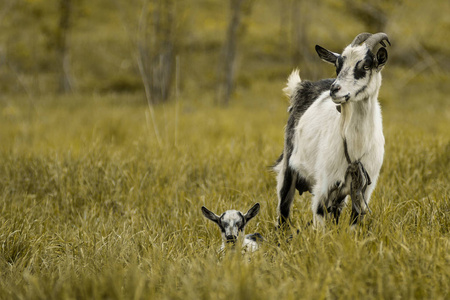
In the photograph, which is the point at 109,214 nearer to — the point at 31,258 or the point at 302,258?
the point at 31,258

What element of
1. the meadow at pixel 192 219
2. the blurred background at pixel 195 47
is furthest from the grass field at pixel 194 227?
the blurred background at pixel 195 47

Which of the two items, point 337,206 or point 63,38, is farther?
point 63,38

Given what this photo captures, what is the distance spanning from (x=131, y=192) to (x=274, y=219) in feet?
4.87

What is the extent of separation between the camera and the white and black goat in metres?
2.65

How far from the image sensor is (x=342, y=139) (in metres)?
2.84

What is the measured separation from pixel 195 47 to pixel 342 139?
16.9 meters

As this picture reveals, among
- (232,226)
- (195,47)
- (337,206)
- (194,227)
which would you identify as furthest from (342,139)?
(195,47)

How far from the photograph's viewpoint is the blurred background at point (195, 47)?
11.0 metres

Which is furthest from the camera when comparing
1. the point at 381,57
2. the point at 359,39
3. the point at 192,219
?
the point at 192,219

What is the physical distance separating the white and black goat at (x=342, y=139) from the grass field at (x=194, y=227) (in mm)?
208

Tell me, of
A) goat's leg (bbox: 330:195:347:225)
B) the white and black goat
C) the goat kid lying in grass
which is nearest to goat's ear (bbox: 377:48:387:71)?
the white and black goat

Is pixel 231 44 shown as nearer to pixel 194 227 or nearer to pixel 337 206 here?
pixel 194 227

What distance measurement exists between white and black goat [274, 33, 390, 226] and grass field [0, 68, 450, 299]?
21 centimetres

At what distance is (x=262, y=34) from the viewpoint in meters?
20.0
